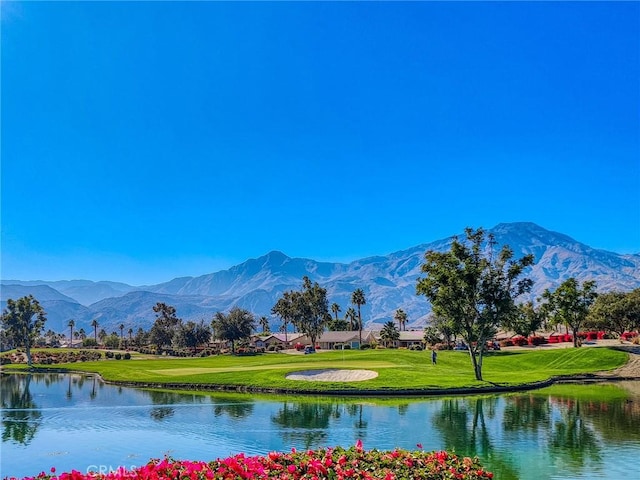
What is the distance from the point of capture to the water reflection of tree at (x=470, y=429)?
20312mm

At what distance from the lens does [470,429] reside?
2728 centimetres

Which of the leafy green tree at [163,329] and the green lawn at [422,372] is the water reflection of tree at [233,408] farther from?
the leafy green tree at [163,329]

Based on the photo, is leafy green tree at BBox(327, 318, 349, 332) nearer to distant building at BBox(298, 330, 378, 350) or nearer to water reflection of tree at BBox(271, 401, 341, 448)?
distant building at BBox(298, 330, 378, 350)

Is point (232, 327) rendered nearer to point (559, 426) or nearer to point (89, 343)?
point (89, 343)

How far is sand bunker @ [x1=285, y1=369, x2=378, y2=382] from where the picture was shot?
4869 cm

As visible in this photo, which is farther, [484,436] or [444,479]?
[484,436]

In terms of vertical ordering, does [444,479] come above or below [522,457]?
above

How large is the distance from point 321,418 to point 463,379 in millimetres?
19947

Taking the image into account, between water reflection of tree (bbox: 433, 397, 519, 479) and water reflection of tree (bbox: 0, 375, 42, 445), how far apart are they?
20.9 meters

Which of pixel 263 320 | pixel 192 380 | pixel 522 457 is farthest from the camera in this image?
pixel 263 320

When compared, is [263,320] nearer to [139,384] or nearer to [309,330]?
[309,330]

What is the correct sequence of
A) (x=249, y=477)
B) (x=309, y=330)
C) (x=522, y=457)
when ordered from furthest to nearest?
(x=309, y=330) → (x=522, y=457) → (x=249, y=477)

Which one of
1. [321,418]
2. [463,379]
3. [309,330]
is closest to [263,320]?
[309,330]

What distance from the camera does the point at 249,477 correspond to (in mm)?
11039
